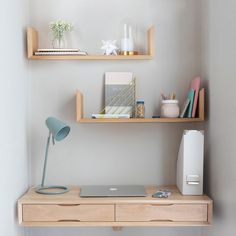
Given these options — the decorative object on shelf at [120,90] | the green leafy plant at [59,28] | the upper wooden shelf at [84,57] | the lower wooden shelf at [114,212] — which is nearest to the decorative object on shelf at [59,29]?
the green leafy plant at [59,28]

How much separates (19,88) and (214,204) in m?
1.28

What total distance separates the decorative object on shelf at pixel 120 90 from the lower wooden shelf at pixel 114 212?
0.59 metres

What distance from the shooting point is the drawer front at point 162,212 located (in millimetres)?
1945

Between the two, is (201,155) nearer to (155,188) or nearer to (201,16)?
(155,188)

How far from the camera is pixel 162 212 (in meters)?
1.95

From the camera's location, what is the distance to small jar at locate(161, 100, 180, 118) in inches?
85.4

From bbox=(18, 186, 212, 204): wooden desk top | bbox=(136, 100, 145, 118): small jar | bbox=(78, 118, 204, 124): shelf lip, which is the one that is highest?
bbox=(136, 100, 145, 118): small jar

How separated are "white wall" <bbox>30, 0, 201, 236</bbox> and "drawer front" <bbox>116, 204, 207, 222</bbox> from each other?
38 cm

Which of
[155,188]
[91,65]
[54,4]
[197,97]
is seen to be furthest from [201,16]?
[155,188]

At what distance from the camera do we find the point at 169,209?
1.96 m

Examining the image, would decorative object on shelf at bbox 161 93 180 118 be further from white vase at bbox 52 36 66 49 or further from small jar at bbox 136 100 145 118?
white vase at bbox 52 36 66 49

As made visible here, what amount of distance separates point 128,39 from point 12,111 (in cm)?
82

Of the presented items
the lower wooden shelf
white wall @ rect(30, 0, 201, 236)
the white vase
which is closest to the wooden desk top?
the lower wooden shelf

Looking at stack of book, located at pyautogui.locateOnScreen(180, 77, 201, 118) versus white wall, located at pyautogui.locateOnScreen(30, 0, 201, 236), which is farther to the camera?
white wall, located at pyautogui.locateOnScreen(30, 0, 201, 236)
